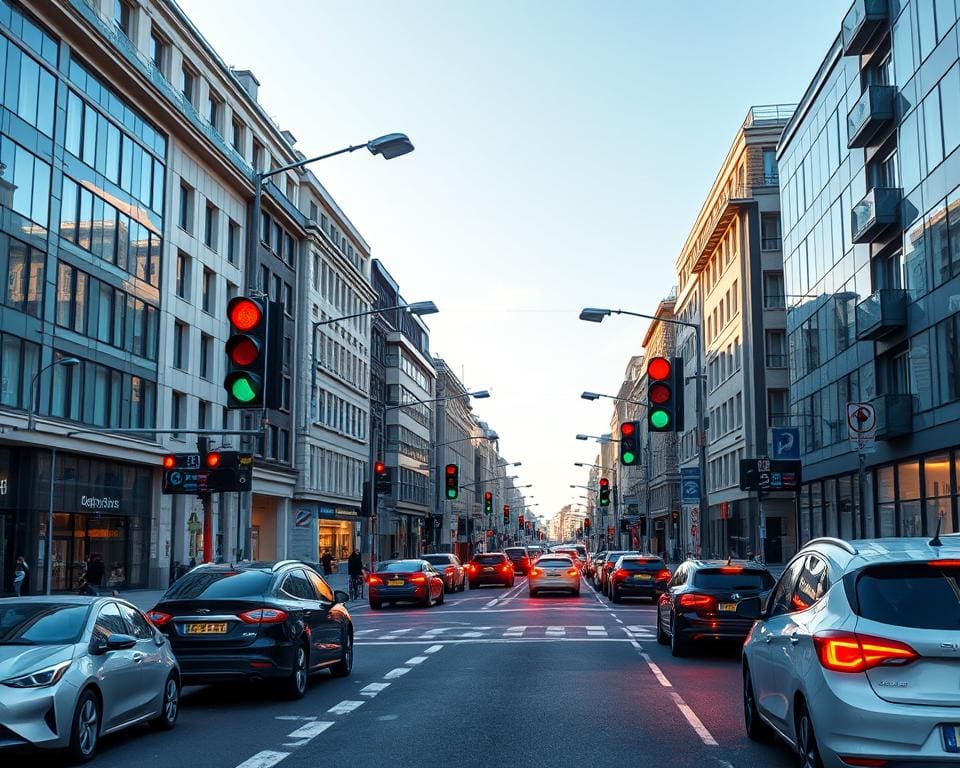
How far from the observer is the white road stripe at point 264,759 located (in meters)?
8.93

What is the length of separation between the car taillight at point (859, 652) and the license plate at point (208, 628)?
731 centimetres

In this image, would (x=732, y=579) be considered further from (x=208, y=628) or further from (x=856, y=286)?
(x=856, y=286)

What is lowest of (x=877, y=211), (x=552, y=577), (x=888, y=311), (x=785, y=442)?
(x=552, y=577)

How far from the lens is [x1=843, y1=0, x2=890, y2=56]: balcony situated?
3516 centimetres

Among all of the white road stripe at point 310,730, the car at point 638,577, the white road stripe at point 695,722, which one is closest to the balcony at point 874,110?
the car at point 638,577

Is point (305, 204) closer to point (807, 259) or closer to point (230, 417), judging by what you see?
point (230, 417)

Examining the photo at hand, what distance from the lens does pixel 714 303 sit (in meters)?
72.4

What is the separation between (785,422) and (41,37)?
127 ft

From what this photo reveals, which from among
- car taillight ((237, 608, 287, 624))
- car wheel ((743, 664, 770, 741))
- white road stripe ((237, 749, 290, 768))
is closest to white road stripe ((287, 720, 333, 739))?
white road stripe ((237, 749, 290, 768))

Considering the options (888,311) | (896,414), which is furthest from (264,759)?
(888,311)

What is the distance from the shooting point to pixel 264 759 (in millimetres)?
9180

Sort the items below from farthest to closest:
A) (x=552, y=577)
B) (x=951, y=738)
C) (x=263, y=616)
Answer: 1. (x=552, y=577)
2. (x=263, y=616)
3. (x=951, y=738)

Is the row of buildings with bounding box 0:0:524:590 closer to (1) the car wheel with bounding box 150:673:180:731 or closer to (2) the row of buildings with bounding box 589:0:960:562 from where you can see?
(1) the car wheel with bounding box 150:673:180:731

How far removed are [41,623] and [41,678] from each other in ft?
3.84
